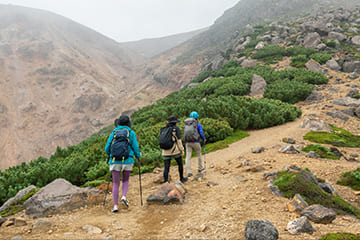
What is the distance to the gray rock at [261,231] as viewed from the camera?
2.82 meters

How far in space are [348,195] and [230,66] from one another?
25478 mm

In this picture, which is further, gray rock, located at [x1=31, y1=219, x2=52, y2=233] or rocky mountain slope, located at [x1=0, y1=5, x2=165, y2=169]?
rocky mountain slope, located at [x1=0, y1=5, x2=165, y2=169]

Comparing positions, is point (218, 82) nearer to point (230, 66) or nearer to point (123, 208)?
point (230, 66)

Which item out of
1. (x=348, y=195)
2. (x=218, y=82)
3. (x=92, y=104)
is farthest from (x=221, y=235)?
(x=92, y=104)

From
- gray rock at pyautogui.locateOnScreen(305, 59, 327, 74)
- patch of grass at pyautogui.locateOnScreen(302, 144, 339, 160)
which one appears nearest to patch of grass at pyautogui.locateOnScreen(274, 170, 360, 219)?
patch of grass at pyautogui.locateOnScreen(302, 144, 339, 160)

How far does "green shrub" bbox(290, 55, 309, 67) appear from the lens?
2253cm

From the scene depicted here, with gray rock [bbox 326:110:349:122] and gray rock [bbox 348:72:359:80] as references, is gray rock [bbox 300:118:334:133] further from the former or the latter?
→ gray rock [bbox 348:72:359:80]

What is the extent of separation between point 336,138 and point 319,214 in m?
7.48

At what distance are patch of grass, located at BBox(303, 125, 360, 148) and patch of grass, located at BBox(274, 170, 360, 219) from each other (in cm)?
500

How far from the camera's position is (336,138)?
30.2ft

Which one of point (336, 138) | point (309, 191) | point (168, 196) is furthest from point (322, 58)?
point (168, 196)

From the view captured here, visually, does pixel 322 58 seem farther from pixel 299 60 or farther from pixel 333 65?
pixel 299 60

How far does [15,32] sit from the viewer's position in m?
59.5

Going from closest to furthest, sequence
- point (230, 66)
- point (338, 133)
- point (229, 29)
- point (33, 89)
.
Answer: point (338, 133) → point (230, 66) → point (33, 89) → point (229, 29)
